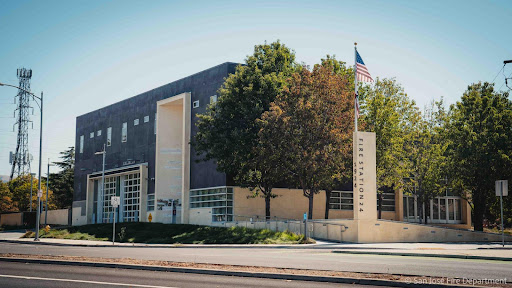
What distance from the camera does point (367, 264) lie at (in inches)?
658

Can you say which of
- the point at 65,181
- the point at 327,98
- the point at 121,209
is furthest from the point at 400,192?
the point at 65,181

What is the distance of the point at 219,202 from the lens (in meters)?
45.8

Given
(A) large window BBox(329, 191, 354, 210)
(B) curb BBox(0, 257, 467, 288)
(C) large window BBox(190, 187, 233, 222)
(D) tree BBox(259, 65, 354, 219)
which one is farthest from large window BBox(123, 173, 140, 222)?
(B) curb BBox(0, 257, 467, 288)

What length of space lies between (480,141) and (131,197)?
37.0 meters

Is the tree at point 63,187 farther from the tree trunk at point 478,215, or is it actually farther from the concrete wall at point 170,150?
the tree trunk at point 478,215

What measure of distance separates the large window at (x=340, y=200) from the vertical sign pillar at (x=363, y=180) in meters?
18.0

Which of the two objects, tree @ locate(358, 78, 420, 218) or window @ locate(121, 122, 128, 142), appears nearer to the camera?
tree @ locate(358, 78, 420, 218)

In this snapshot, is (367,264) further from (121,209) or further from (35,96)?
(121,209)

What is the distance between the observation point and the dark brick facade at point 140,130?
4775 cm

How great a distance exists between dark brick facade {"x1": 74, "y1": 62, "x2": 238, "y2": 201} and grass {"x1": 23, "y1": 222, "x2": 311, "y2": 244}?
19.7 ft

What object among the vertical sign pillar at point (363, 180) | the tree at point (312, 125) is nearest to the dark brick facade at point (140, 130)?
the tree at point (312, 125)

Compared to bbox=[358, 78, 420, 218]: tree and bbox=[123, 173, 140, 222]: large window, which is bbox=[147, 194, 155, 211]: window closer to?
bbox=[123, 173, 140, 222]: large window

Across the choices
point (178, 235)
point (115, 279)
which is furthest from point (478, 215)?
point (115, 279)

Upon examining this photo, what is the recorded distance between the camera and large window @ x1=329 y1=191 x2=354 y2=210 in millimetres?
50438
